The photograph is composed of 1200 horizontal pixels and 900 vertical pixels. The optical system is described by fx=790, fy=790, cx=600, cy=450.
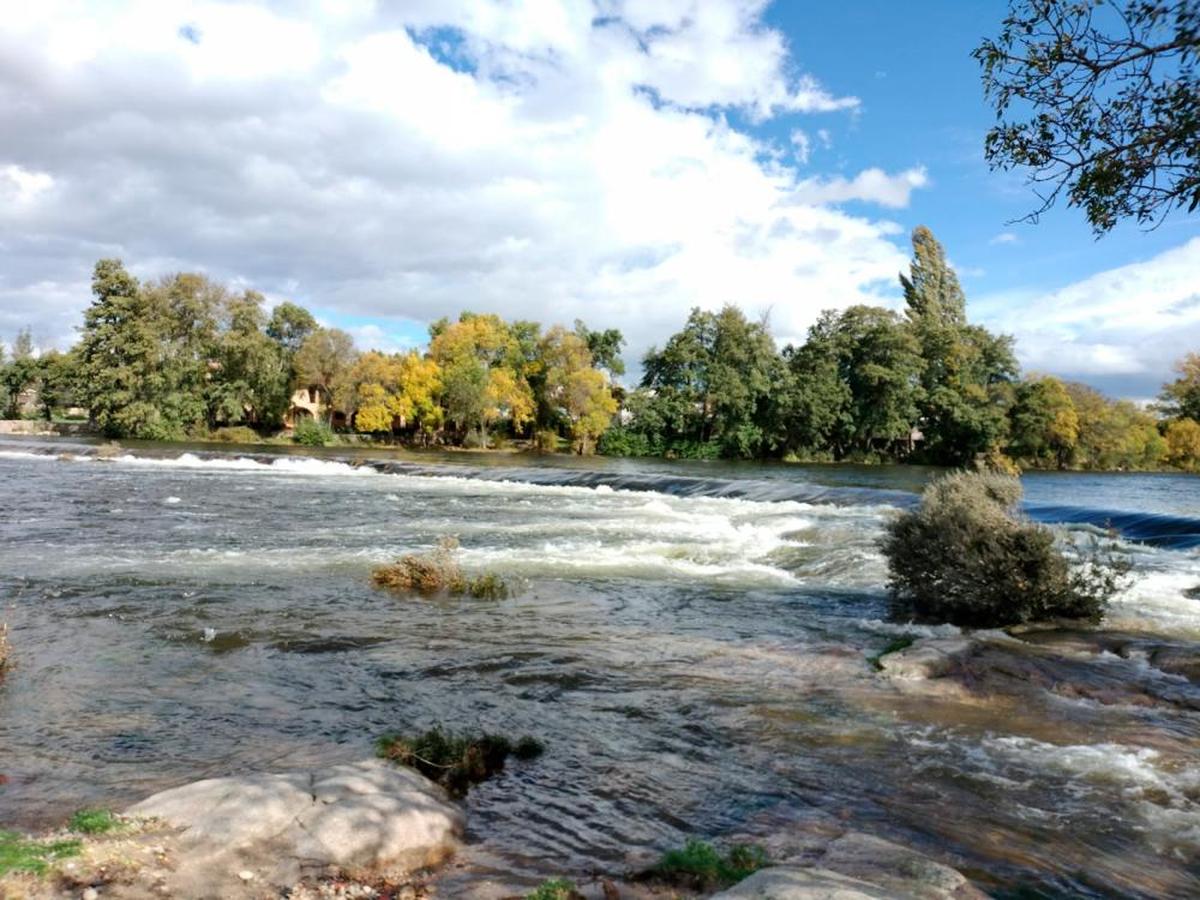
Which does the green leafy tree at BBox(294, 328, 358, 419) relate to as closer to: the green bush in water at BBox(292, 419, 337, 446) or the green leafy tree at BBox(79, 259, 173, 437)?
the green bush in water at BBox(292, 419, 337, 446)

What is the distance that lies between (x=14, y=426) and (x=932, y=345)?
80.6 metres

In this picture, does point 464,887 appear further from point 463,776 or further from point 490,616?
point 490,616

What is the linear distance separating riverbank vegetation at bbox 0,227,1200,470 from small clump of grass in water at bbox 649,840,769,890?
5912 centimetres

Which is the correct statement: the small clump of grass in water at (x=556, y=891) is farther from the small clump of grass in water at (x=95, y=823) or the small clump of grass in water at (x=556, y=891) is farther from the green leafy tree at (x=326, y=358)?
the green leafy tree at (x=326, y=358)

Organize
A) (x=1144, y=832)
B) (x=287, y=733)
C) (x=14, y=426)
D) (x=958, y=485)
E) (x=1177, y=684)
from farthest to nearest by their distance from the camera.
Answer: (x=14, y=426), (x=958, y=485), (x=1177, y=684), (x=287, y=733), (x=1144, y=832)

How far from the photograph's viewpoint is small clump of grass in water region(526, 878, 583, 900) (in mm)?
3641

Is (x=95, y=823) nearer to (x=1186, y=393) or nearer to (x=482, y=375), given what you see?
(x=482, y=375)

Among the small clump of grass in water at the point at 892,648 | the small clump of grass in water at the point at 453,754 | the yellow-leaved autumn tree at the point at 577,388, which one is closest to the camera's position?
the small clump of grass in water at the point at 453,754

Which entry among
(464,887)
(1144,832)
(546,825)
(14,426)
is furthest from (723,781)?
(14,426)

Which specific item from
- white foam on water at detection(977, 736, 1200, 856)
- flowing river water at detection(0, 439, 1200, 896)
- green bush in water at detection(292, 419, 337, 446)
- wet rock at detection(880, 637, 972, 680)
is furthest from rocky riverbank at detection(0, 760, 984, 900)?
green bush in water at detection(292, 419, 337, 446)

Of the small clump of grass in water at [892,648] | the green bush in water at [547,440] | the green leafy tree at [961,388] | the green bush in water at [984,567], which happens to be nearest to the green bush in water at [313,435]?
the green bush in water at [547,440]

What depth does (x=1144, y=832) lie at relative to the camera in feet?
15.7

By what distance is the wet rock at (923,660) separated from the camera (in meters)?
7.87

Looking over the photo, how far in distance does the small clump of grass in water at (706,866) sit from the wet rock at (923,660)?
4.15m
